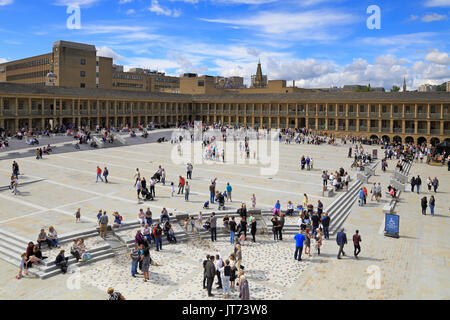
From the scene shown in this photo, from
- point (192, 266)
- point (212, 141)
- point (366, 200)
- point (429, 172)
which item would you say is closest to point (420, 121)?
point (429, 172)

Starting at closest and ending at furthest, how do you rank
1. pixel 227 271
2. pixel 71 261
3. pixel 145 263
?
pixel 227 271
pixel 145 263
pixel 71 261

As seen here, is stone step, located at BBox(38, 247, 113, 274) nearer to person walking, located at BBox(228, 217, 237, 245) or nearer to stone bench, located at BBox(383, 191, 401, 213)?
person walking, located at BBox(228, 217, 237, 245)

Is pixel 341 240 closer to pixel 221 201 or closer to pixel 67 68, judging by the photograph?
pixel 221 201

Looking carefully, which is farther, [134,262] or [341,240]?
[341,240]

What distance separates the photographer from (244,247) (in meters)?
14.8

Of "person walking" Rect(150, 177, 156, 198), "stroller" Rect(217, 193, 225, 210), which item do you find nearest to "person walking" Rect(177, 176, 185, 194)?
"person walking" Rect(150, 177, 156, 198)

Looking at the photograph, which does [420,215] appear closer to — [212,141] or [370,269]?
[370,269]

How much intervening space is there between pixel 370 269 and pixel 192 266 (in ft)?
19.1

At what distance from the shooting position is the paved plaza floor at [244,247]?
11.0m

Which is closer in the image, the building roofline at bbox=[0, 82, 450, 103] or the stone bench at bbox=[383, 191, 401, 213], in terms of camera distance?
the stone bench at bbox=[383, 191, 401, 213]

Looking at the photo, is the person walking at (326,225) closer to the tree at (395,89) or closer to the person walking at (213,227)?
the person walking at (213,227)

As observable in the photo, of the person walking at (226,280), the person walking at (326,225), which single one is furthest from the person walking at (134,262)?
the person walking at (326,225)

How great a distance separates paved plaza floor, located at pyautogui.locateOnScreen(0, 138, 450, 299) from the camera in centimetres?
1102

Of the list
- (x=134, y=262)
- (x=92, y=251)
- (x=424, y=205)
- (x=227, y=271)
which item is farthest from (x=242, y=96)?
(x=227, y=271)
